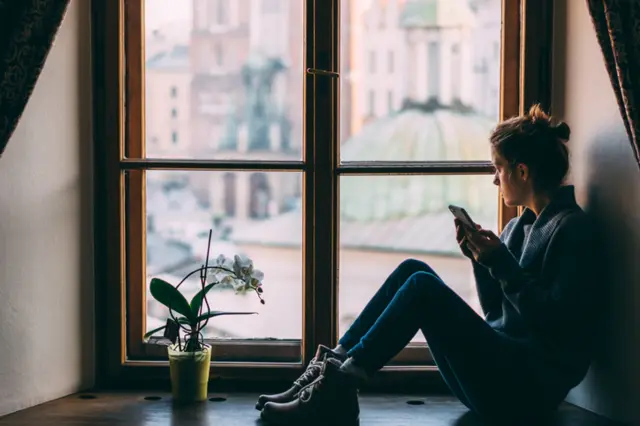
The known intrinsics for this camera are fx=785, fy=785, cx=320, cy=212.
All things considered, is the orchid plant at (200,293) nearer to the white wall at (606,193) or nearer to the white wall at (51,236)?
the white wall at (51,236)

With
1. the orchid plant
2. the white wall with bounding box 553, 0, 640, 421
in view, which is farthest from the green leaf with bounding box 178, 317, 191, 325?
the white wall with bounding box 553, 0, 640, 421

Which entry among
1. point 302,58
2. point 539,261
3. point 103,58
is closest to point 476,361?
point 539,261

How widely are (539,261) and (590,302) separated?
0.16 m

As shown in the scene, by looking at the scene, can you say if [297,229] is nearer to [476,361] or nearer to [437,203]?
[437,203]

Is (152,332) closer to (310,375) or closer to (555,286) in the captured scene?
(310,375)

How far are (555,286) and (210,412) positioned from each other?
38.4 inches

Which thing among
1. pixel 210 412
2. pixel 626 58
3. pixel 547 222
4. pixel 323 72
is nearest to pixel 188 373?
pixel 210 412

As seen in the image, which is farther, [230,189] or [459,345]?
[230,189]

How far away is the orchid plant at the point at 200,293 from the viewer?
7.25 feet

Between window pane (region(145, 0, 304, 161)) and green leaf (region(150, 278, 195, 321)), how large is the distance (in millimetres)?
418

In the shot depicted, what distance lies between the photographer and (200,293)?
7.33 ft

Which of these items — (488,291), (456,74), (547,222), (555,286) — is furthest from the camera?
(456,74)

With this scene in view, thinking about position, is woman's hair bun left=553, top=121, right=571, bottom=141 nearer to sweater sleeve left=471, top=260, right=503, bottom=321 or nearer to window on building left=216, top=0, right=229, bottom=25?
sweater sleeve left=471, top=260, right=503, bottom=321

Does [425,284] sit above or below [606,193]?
below
